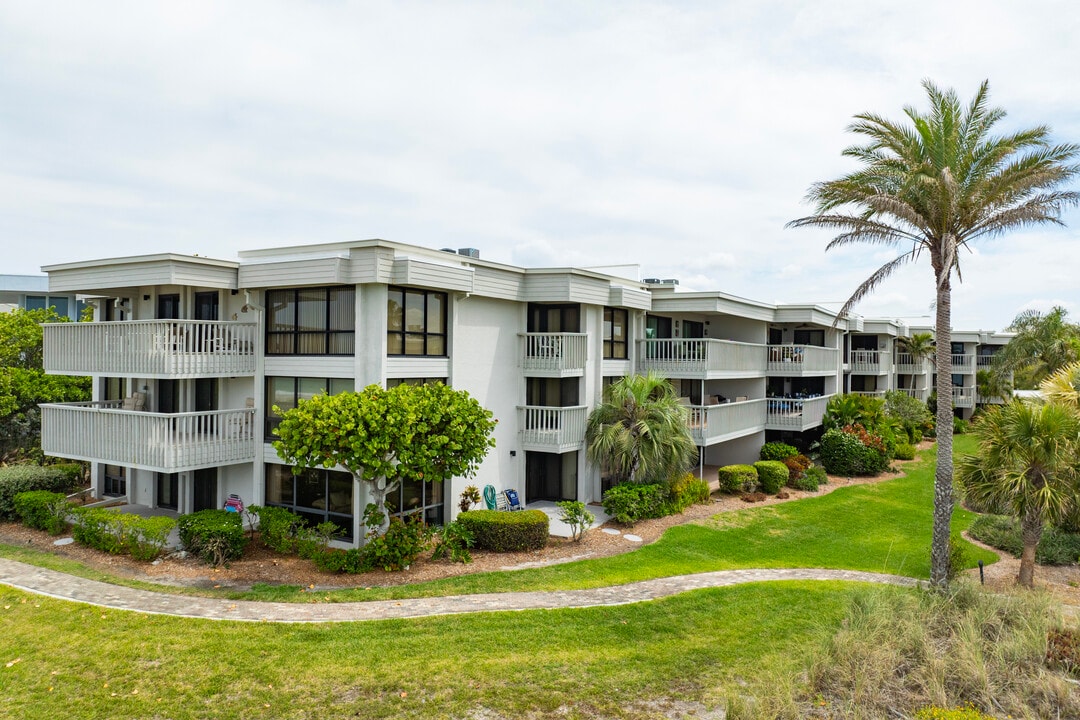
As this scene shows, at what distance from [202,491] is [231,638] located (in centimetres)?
954

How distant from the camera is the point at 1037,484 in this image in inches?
515

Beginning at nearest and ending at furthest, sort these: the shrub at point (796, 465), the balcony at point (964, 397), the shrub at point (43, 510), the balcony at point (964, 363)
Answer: the shrub at point (43, 510), the shrub at point (796, 465), the balcony at point (964, 397), the balcony at point (964, 363)

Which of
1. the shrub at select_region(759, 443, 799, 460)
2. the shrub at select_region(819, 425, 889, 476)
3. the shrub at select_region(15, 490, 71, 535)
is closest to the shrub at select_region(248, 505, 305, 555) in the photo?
the shrub at select_region(15, 490, 71, 535)

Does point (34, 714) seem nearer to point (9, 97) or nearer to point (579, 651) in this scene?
point (579, 651)

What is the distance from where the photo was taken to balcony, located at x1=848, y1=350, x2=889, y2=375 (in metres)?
36.1

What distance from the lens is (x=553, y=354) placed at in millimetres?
19625

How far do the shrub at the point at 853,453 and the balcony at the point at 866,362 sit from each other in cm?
925

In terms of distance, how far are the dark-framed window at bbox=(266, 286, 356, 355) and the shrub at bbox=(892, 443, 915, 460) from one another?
25188mm

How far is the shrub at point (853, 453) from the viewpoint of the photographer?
26703 mm

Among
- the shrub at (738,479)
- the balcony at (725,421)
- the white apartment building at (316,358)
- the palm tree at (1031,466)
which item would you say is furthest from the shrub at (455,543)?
the palm tree at (1031,466)

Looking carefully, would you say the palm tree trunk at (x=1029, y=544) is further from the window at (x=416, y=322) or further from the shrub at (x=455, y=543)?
the window at (x=416, y=322)

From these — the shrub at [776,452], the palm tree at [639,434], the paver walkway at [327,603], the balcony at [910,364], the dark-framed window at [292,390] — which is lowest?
the paver walkway at [327,603]

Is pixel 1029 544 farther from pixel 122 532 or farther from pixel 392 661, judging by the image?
pixel 122 532

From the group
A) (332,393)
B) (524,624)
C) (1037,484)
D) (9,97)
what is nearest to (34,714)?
(524,624)
